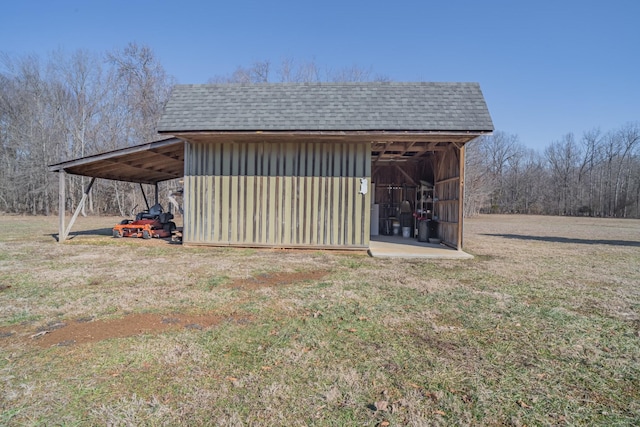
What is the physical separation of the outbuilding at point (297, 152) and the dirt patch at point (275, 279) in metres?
2.83

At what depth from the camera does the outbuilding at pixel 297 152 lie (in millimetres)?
8414

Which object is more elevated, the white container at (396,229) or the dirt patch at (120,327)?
the white container at (396,229)

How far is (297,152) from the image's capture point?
8.87 m

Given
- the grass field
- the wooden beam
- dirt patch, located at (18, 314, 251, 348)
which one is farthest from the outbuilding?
dirt patch, located at (18, 314, 251, 348)

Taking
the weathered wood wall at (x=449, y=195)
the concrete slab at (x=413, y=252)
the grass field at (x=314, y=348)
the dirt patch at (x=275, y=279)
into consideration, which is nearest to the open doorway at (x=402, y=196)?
the weathered wood wall at (x=449, y=195)

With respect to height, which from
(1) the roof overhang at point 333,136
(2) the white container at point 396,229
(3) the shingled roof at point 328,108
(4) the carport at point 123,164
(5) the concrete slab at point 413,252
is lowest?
(5) the concrete slab at point 413,252

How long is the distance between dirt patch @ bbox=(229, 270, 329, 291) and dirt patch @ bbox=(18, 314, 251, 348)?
51.5 inches

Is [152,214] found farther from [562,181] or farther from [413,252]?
[562,181]

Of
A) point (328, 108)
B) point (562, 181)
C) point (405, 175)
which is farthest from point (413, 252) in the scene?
point (562, 181)

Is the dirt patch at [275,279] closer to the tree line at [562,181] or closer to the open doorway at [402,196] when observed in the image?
the open doorway at [402,196]

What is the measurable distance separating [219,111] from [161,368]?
25.2 feet

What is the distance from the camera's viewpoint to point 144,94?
25.0 meters

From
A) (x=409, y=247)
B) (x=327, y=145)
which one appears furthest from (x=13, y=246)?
(x=409, y=247)

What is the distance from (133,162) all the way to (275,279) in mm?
7296
